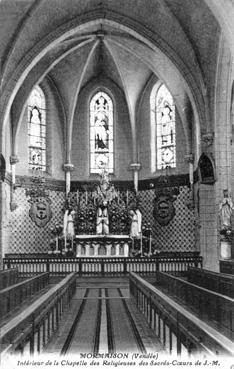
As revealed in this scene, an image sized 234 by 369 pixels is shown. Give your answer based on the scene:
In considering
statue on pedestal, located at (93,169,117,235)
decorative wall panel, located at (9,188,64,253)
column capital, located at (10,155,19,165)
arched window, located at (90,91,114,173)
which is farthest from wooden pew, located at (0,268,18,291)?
arched window, located at (90,91,114,173)

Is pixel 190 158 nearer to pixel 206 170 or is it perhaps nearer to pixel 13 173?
pixel 206 170

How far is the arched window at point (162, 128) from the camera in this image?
26134 millimetres

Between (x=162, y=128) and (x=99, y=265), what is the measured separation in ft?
31.3

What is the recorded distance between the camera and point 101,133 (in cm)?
2769

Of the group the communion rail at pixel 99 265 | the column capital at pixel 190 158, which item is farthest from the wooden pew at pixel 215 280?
the column capital at pixel 190 158

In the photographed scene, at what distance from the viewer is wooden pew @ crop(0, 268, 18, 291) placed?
1192cm

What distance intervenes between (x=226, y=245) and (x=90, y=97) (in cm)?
1165

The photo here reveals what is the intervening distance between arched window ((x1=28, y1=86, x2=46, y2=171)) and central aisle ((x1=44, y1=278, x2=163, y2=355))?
1239cm

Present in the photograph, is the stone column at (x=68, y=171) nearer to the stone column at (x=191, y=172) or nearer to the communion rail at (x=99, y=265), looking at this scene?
the stone column at (x=191, y=172)

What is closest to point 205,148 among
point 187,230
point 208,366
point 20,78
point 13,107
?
point 187,230

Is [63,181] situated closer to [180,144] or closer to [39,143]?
[39,143]

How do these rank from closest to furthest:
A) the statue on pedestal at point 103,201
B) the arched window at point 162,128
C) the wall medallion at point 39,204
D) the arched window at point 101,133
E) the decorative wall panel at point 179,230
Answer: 1. the statue on pedestal at point 103,201
2. the decorative wall panel at point 179,230
3. the wall medallion at point 39,204
4. the arched window at point 162,128
5. the arched window at point 101,133

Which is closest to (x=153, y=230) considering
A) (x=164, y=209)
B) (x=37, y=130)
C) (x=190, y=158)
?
(x=164, y=209)

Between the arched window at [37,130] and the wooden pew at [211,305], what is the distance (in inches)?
618
